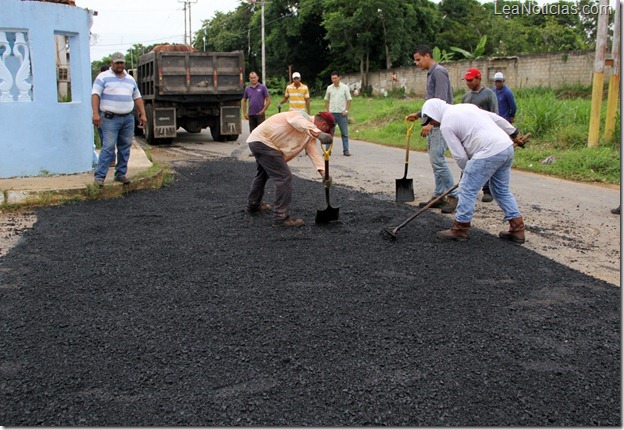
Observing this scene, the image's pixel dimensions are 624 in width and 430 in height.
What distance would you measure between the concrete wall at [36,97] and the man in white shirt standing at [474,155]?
532 centimetres

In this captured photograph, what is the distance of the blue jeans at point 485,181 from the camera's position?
567 centimetres

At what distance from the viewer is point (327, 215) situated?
6406mm

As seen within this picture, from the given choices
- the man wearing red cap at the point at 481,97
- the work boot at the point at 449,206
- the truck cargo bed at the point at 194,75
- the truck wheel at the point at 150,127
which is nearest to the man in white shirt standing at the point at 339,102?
the truck cargo bed at the point at 194,75

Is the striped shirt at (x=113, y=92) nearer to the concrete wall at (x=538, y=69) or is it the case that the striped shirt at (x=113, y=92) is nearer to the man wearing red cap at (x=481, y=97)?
the man wearing red cap at (x=481, y=97)

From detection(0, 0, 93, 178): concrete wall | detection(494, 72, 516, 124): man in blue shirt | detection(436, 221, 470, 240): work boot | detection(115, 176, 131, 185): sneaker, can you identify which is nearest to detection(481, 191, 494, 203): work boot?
detection(494, 72, 516, 124): man in blue shirt

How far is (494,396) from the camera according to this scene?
9.56 feet

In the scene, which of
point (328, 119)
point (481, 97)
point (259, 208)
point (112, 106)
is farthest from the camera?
point (112, 106)

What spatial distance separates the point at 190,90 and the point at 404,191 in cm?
833

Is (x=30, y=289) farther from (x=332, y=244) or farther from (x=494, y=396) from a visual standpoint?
(x=494, y=396)

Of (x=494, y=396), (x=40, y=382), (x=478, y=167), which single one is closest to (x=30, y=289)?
(x=40, y=382)

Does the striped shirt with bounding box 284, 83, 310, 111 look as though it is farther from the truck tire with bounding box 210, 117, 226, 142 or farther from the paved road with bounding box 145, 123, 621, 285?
the truck tire with bounding box 210, 117, 226, 142

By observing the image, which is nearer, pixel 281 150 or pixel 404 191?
pixel 281 150

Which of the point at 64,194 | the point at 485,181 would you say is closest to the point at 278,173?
the point at 485,181

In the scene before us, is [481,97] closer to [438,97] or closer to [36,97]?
[438,97]
